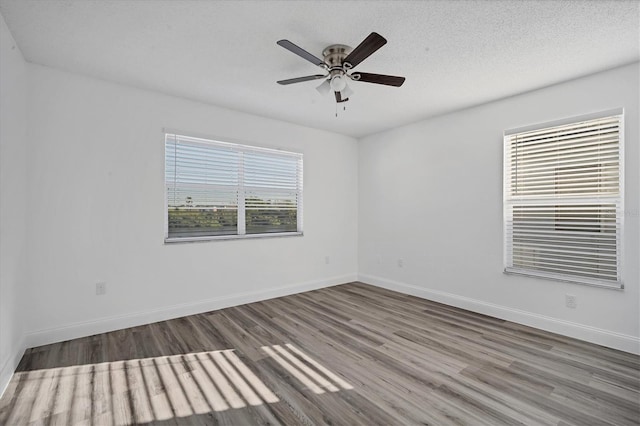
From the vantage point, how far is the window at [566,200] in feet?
9.29

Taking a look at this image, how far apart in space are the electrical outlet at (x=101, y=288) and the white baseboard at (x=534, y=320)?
3749 millimetres

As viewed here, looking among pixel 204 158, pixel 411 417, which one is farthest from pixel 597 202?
pixel 204 158

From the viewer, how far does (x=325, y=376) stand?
2301mm

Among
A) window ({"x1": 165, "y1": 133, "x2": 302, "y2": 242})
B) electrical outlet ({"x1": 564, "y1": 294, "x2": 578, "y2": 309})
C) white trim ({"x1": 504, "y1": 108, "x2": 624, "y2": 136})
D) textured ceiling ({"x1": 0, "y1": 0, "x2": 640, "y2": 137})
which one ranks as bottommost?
electrical outlet ({"x1": 564, "y1": 294, "x2": 578, "y2": 309})

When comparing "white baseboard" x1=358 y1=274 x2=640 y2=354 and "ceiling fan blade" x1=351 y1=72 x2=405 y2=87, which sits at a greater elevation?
"ceiling fan blade" x1=351 y1=72 x2=405 y2=87

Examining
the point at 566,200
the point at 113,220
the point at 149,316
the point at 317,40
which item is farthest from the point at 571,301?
the point at 113,220

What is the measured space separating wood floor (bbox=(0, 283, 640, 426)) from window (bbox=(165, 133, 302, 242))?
120 centimetres

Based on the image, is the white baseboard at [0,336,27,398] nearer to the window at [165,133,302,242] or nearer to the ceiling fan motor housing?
the window at [165,133,302,242]

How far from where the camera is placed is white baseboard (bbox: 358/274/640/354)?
107 inches

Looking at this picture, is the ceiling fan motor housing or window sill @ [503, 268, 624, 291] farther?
window sill @ [503, 268, 624, 291]

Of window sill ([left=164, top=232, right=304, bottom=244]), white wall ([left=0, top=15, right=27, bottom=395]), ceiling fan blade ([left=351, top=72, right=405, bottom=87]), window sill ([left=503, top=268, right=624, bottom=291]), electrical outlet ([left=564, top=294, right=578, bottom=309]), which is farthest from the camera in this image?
window sill ([left=164, top=232, right=304, bottom=244])

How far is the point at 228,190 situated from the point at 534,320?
3861 millimetres

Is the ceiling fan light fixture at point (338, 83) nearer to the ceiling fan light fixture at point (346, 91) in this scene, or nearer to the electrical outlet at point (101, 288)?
the ceiling fan light fixture at point (346, 91)

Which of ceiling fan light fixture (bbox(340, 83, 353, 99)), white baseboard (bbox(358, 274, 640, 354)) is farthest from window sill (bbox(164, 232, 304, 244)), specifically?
ceiling fan light fixture (bbox(340, 83, 353, 99))
